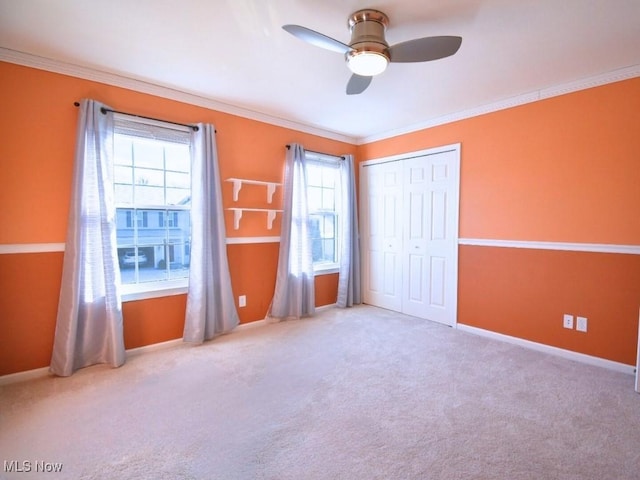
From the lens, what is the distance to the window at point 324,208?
418cm

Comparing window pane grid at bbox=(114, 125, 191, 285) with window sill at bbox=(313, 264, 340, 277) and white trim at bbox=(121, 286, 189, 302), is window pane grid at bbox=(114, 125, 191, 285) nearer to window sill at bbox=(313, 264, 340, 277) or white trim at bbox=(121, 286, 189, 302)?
white trim at bbox=(121, 286, 189, 302)

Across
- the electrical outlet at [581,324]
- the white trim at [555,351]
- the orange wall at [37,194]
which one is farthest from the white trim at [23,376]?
the electrical outlet at [581,324]

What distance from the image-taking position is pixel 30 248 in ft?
7.82

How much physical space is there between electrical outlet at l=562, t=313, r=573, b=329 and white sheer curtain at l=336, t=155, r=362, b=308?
2.35m

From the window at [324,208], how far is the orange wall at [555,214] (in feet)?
4.91

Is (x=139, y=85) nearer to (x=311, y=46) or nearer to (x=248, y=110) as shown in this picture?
(x=248, y=110)

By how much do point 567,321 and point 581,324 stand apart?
3.9 inches

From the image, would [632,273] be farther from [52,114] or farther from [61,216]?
[52,114]

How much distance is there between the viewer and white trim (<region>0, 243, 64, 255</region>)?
2.31 meters

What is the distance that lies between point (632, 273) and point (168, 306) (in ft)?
13.3

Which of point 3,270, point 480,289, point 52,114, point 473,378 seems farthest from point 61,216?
point 480,289

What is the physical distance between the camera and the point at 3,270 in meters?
2.30

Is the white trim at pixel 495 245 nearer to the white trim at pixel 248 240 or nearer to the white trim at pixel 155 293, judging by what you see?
the white trim at pixel 248 240

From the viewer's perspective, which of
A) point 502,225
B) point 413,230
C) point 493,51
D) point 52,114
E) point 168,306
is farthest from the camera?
point 413,230
